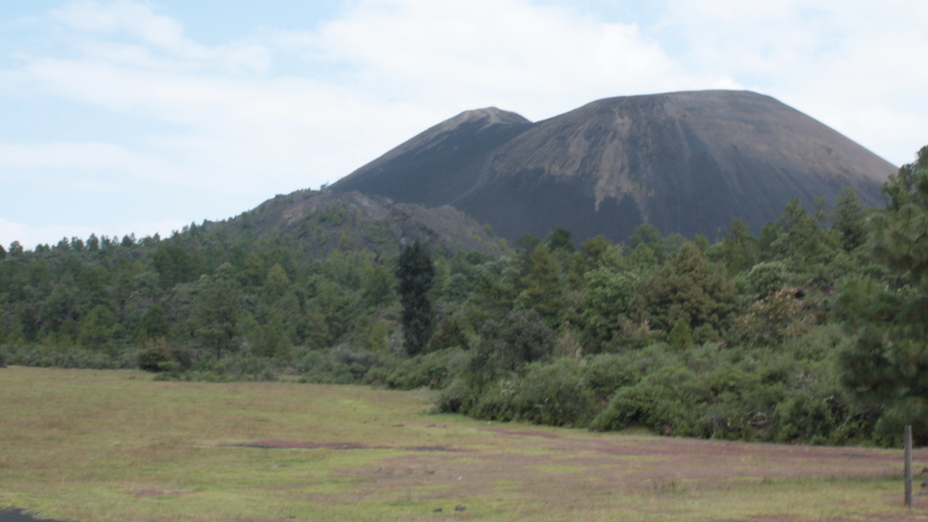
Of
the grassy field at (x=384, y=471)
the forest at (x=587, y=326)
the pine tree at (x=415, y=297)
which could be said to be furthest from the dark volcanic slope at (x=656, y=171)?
the grassy field at (x=384, y=471)

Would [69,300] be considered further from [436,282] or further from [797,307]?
[797,307]

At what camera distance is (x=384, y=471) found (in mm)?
15586

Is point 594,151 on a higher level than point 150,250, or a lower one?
higher

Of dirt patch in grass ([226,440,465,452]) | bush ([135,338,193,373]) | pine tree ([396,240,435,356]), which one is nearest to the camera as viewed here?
dirt patch in grass ([226,440,465,452])

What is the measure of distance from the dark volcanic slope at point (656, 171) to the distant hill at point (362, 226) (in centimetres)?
2131

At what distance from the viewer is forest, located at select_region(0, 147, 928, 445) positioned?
13.9 metres

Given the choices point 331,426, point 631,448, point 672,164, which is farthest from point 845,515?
point 672,164

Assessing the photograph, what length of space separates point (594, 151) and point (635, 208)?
2552 centimetres

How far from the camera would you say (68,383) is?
35.8 metres

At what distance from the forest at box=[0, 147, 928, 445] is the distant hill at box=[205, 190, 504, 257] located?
16.8m

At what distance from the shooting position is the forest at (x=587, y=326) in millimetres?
13916

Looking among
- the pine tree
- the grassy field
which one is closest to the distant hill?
the pine tree

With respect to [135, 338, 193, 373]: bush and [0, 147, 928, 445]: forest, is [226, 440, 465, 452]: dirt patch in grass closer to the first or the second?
[0, 147, 928, 445]: forest

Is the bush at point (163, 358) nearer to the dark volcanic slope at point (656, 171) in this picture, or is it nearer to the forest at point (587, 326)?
the forest at point (587, 326)
